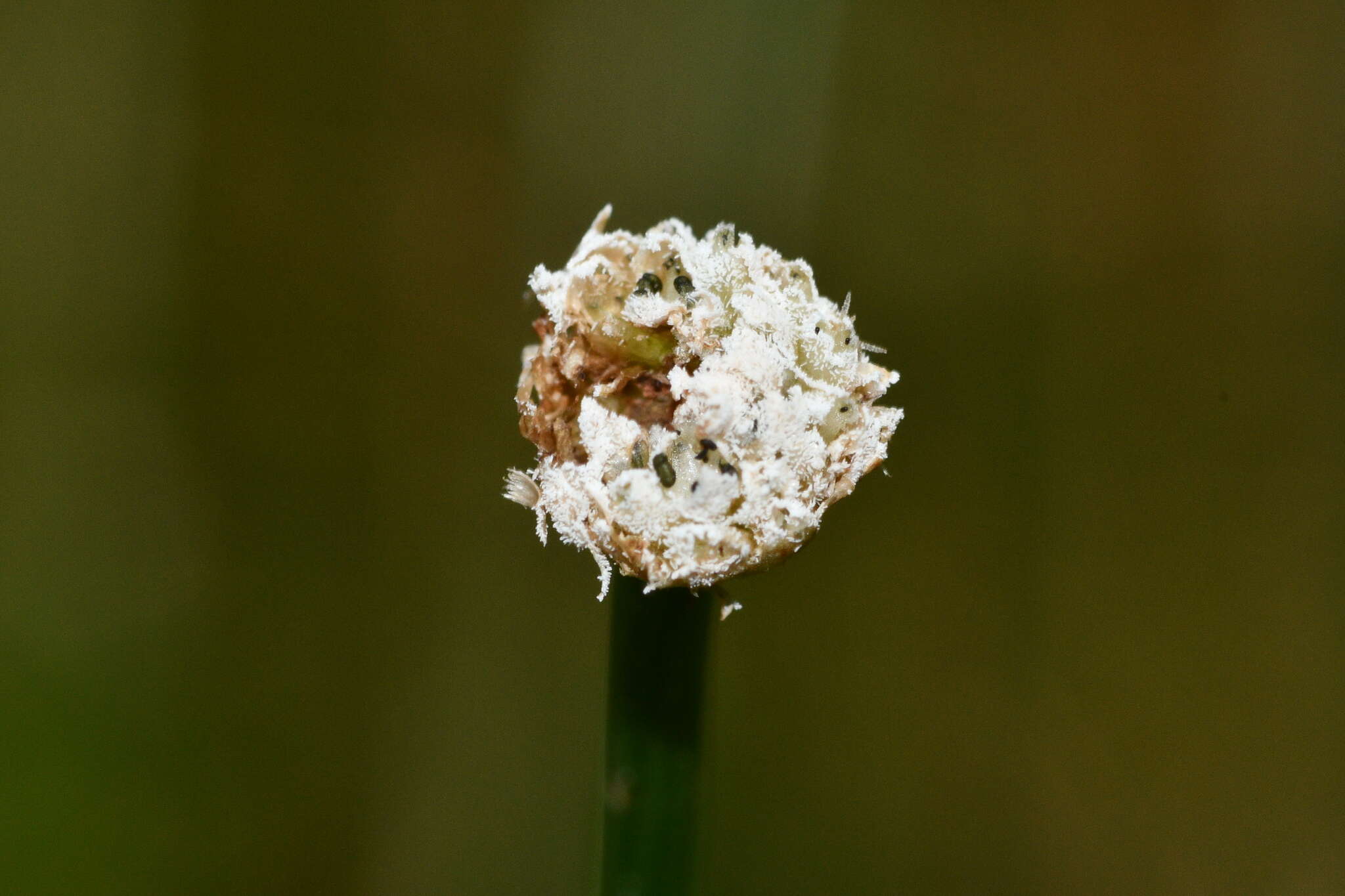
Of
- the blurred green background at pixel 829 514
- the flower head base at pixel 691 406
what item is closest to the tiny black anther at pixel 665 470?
the flower head base at pixel 691 406

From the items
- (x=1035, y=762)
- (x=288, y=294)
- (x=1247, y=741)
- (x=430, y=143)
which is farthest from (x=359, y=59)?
(x=1247, y=741)

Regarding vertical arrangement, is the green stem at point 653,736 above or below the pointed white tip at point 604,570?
below

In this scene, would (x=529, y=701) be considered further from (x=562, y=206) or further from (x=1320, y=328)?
(x=1320, y=328)

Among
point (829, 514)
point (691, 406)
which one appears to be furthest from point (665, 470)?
point (829, 514)

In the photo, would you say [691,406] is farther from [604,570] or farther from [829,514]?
[829,514]

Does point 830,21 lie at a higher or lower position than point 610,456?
higher

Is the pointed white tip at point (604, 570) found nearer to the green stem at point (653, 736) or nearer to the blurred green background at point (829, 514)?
the green stem at point (653, 736)
